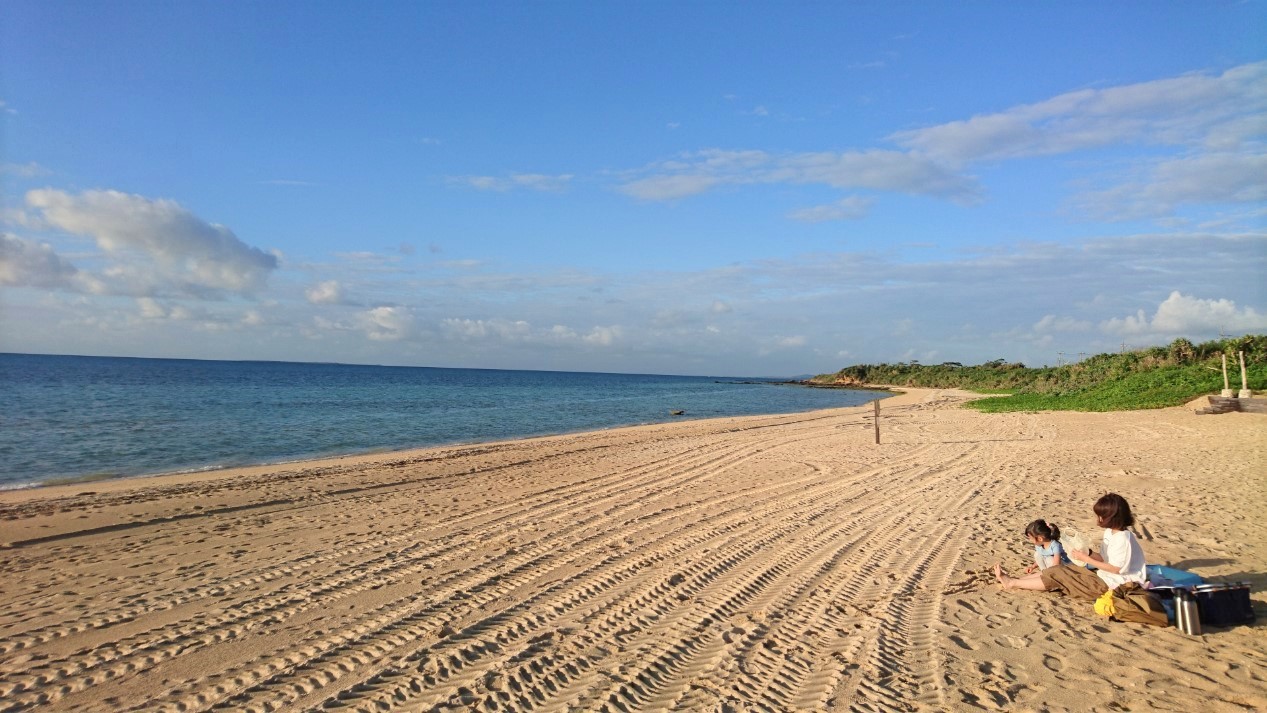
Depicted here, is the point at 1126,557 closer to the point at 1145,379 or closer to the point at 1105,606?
the point at 1105,606

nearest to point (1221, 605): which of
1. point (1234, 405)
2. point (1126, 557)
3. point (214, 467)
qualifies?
point (1126, 557)

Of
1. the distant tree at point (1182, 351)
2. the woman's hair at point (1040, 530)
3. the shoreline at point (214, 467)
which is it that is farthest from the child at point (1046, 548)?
the distant tree at point (1182, 351)

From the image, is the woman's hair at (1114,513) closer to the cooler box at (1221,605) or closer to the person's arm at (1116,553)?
the person's arm at (1116,553)

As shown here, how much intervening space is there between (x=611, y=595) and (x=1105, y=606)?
4.26 m

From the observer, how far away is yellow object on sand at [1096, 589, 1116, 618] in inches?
222

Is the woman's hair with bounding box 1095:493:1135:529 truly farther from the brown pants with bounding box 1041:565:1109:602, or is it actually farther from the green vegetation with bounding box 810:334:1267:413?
the green vegetation with bounding box 810:334:1267:413

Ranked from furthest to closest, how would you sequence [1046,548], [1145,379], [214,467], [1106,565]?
[1145,379]
[214,467]
[1046,548]
[1106,565]

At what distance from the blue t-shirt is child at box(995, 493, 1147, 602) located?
104 mm

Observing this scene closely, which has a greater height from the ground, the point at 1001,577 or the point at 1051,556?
the point at 1051,556

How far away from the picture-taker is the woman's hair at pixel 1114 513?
5.68m

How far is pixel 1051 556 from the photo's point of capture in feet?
20.9

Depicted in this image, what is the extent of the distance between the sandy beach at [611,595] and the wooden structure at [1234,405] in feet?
30.8

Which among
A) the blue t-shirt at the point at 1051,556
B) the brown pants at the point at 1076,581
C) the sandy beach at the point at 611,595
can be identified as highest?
the blue t-shirt at the point at 1051,556

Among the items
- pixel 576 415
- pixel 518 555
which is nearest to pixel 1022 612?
pixel 518 555
